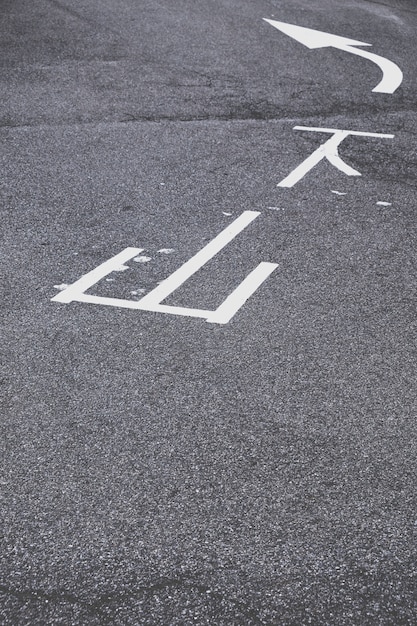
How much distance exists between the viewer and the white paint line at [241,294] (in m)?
5.65

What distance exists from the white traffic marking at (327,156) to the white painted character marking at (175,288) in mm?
1820

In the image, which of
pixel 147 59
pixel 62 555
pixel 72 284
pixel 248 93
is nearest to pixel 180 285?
pixel 72 284

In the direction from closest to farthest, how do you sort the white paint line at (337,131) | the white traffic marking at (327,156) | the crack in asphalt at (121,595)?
1. the crack in asphalt at (121,595)
2. the white traffic marking at (327,156)
3. the white paint line at (337,131)

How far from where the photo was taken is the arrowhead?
43.6 feet

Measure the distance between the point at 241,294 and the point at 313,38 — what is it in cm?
903

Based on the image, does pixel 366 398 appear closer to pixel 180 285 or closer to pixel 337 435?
pixel 337 435

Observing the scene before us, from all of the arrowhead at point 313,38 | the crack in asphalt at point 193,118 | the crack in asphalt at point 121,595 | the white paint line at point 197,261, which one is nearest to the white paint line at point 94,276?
the white paint line at point 197,261

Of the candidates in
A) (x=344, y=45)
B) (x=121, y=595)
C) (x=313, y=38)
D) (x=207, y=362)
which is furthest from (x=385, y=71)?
(x=121, y=595)

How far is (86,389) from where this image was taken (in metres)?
4.82

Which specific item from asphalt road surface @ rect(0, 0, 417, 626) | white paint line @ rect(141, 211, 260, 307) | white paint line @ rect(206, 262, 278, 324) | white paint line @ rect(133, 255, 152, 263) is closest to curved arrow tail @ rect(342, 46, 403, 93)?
asphalt road surface @ rect(0, 0, 417, 626)

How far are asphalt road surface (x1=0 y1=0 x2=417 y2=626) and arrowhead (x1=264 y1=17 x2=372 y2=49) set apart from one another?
286cm

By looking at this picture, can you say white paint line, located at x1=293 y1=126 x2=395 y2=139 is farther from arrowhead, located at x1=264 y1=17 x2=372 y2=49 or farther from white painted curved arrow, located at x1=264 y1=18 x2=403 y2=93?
arrowhead, located at x1=264 y1=17 x2=372 y2=49

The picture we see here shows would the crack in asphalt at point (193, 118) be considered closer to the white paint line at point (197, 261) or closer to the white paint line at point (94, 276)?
the white paint line at point (197, 261)

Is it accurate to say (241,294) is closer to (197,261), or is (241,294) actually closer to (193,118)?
(197,261)
